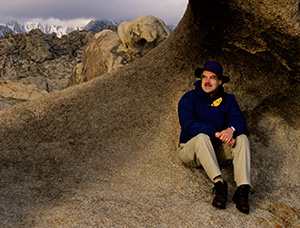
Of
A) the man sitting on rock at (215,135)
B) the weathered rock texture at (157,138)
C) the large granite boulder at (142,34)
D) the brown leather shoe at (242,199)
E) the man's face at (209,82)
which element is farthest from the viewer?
the large granite boulder at (142,34)

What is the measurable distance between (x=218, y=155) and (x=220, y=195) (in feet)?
2.64

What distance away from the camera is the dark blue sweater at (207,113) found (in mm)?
4035

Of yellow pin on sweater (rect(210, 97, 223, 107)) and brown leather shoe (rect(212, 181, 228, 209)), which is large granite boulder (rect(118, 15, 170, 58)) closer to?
yellow pin on sweater (rect(210, 97, 223, 107))

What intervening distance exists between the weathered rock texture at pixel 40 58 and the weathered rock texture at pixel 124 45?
405 inches

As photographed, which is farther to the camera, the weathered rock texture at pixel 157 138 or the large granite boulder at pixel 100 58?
the large granite boulder at pixel 100 58

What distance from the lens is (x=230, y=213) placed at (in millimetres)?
3230

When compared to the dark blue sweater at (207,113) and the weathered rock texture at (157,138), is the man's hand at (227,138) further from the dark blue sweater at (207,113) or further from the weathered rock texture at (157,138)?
the weathered rock texture at (157,138)

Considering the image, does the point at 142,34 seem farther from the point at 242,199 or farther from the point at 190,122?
the point at 242,199

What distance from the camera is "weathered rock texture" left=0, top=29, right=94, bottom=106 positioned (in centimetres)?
2088

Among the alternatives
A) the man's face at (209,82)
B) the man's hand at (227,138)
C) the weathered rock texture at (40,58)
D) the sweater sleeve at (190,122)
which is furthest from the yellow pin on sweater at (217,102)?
the weathered rock texture at (40,58)

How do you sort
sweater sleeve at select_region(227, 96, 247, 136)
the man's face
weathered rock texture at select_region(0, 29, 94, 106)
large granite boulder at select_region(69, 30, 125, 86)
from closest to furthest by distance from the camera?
Result: 1. sweater sleeve at select_region(227, 96, 247, 136)
2. the man's face
3. large granite boulder at select_region(69, 30, 125, 86)
4. weathered rock texture at select_region(0, 29, 94, 106)

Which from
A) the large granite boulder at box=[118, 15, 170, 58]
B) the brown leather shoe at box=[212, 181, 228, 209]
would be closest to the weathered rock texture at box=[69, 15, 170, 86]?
the large granite boulder at box=[118, 15, 170, 58]

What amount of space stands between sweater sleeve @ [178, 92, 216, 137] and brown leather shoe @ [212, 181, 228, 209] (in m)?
0.67

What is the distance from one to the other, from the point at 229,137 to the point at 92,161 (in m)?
1.96
